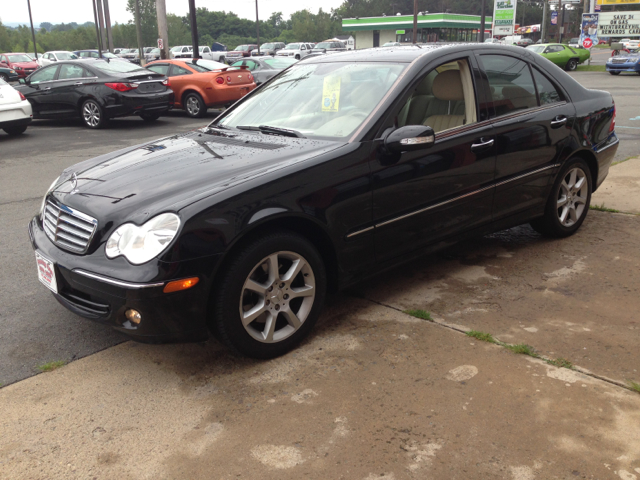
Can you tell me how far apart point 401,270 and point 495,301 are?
2.74 feet

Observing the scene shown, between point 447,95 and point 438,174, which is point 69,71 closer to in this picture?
point 447,95

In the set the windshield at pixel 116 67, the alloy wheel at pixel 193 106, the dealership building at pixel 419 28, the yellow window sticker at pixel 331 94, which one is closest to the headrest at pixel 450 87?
the yellow window sticker at pixel 331 94

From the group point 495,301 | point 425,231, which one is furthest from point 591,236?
point 425,231

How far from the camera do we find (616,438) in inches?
102

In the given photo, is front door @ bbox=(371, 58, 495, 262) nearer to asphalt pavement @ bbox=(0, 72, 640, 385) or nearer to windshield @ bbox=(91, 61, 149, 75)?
asphalt pavement @ bbox=(0, 72, 640, 385)

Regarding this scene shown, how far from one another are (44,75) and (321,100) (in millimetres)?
12096

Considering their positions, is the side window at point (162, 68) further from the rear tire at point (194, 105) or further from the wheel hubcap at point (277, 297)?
the wheel hubcap at point (277, 297)

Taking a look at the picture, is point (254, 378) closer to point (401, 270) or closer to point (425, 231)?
point (425, 231)

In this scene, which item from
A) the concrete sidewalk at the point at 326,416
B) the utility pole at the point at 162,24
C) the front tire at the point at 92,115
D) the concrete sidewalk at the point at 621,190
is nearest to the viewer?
the concrete sidewalk at the point at 326,416

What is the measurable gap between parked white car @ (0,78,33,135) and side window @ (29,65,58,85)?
5.39 ft

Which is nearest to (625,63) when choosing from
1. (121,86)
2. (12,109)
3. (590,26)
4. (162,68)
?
(590,26)

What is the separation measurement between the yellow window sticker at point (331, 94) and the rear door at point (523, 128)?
1070 millimetres

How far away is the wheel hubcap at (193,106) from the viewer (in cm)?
1525

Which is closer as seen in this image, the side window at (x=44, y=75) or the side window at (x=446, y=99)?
the side window at (x=446, y=99)
